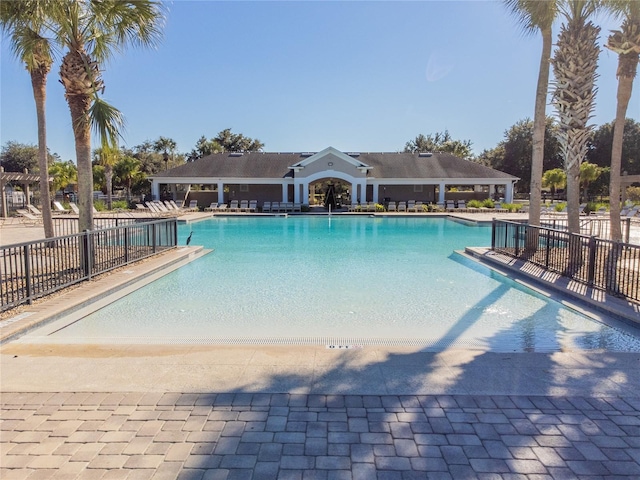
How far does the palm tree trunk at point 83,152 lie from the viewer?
9.41m

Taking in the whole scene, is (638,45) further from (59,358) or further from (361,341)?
(59,358)

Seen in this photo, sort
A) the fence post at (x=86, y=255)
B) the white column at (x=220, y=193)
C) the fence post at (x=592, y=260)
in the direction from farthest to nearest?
the white column at (x=220, y=193) → the fence post at (x=86, y=255) → the fence post at (x=592, y=260)

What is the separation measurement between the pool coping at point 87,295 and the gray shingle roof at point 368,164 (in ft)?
82.0

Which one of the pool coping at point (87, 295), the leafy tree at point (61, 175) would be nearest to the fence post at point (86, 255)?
the pool coping at point (87, 295)

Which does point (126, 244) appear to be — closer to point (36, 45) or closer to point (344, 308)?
point (36, 45)

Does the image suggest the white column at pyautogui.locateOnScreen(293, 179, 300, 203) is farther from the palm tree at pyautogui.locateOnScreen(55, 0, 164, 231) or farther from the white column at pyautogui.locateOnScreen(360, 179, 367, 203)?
the palm tree at pyautogui.locateOnScreen(55, 0, 164, 231)

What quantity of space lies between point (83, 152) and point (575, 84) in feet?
38.5

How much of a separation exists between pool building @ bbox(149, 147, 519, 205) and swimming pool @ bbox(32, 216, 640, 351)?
21135 millimetres

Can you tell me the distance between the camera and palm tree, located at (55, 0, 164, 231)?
8.90 meters

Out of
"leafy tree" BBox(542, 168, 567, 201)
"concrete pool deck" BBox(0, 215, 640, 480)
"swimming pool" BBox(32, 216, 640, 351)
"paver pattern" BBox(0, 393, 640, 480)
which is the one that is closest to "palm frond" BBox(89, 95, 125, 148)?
"swimming pool" BBox(32, 216, 640, 351)

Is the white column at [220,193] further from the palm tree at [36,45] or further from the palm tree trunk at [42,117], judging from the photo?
the palm tree trunk at [42,117]

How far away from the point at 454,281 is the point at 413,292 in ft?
5.08

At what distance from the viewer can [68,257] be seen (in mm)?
8719

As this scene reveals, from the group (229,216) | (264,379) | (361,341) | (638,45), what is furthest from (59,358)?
(229,216)
